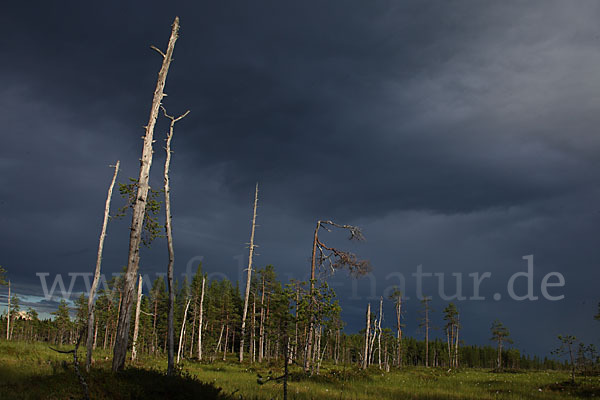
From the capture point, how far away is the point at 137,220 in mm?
14094

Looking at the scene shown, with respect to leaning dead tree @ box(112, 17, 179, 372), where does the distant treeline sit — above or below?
below

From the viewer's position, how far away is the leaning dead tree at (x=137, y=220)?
12.9 meters

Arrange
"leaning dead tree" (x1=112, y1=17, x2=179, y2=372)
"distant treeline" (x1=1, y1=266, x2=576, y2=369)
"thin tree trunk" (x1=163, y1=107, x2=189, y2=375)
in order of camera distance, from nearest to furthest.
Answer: "leaning dead tree" (x1=112, y1=17, x2=179, y2=372) < "thin tree trunk" (x1=163, y1=107, x2=189, y2=375) < "distant treeline" (x1=1, y1=266, x2=576, y2=369)

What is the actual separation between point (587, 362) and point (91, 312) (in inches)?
1622

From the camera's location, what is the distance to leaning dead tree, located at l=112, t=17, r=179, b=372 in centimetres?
1285

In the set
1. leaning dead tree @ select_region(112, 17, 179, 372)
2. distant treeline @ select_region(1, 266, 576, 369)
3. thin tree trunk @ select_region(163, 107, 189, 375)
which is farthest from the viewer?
distant treeline @ select_region(1, 266, 576, 369)

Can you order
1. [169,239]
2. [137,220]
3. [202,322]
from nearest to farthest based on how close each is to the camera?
[137,220] < [169,239] < [202,322]

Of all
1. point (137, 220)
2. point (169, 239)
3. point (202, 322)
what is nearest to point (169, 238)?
point (169, 239)

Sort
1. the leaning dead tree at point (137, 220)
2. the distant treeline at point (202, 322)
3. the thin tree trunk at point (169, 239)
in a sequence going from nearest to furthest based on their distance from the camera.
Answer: the leaning dead tree at point (137, 220) → the thin tree trunk at point (169, 239) → the distant treeline at point (202, 322)

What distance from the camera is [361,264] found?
21.4m

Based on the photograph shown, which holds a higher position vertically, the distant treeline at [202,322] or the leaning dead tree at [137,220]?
the leaning dead tree at [137,220]

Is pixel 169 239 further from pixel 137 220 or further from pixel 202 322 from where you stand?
pixel 202 322

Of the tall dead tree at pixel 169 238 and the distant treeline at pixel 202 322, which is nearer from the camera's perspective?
the tall dead tree at pixel 169 238

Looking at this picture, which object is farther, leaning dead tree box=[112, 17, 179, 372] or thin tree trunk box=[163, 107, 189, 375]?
thin tree trunk box=[163, 107, 189, 375]
